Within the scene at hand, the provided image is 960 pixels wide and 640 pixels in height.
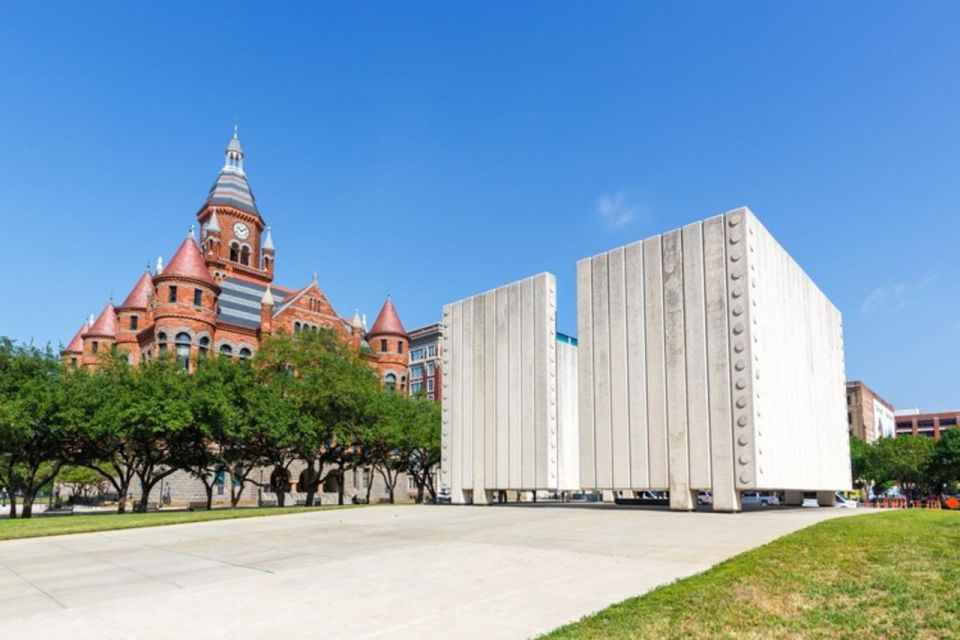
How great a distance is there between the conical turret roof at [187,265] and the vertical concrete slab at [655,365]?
44.2 metres

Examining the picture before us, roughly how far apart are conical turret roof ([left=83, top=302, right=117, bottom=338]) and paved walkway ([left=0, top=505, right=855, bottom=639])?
63.0 meters

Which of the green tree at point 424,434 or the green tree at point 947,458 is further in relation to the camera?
the green tree at point 947,458

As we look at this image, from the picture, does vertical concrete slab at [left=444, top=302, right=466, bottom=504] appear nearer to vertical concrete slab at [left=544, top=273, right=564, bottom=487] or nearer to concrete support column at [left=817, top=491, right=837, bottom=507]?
vertical concrete slab at [left=544, top=273, right=564, bottom=487]

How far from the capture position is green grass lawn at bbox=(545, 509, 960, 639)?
21.0 feet

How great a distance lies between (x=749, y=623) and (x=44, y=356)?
3962cm

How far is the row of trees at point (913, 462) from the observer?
6444 centimetres

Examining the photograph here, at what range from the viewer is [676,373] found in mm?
23516

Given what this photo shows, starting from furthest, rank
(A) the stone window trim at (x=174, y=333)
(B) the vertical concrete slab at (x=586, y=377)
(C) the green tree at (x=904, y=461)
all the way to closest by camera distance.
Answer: (C) the green tree at (x=904, y=461), (A) the stone window trim at (x=174, y=333), (B) the vertical concrete slab at (x=586, y=377)

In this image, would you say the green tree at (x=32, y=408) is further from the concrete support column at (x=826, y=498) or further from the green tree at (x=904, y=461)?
the green tree at (x=904, y=461)

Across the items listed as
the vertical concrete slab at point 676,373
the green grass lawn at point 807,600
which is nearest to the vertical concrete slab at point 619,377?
the vertical concrete slab at point 676,373

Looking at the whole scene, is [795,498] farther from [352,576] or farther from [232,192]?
[232,192]

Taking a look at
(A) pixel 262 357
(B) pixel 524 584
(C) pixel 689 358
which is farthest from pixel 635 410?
(A) pixel 262 357

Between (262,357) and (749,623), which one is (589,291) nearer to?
(749,623)

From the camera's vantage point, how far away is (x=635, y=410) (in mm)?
24453
